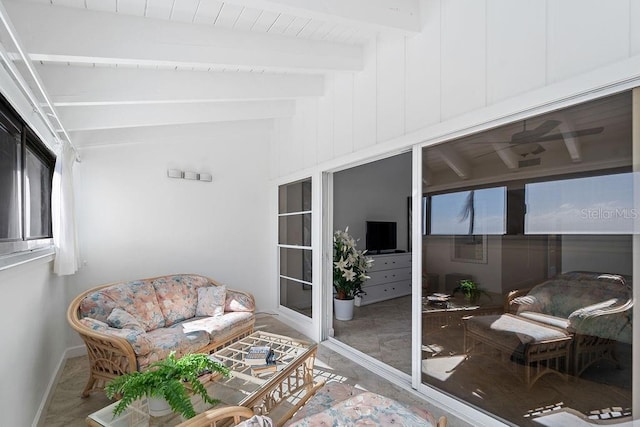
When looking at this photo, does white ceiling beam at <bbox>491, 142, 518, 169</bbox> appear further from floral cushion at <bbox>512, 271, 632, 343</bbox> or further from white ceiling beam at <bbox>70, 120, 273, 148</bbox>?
white ceiling beam at <bbox>70, 120, 273, 148</bbox>

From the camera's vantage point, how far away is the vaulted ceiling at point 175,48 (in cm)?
204

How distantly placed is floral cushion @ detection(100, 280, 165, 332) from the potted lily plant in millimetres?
2395

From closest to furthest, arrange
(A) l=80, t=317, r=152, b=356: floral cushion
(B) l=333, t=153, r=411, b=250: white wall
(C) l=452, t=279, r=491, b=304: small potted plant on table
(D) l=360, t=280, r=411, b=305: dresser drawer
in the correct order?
(C) l=452, t=279, r=491, b=304: small potted plant on table, (A) l=80, t=317, r=152, b=356: floral cushion, (D) l=360, t=280, r=411, b=305: dresser drawer, (B) l=333, t=153, r=411, b=250: white wall

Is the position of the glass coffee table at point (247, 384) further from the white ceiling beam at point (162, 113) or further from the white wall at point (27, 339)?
the white ceiling beam at point (162, 113)

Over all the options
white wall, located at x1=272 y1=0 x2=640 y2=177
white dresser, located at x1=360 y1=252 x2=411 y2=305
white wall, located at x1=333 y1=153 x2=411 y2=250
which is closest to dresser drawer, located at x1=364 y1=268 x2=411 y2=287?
white dresser, located at x1=360 y1=252 x2=411 y2=305

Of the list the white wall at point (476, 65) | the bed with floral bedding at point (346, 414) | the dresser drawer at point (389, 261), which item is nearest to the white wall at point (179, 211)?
the dresser drawer at point (389, 261)

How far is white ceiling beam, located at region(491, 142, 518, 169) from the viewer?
79.4 inches

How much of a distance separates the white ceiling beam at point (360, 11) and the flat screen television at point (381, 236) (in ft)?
13.2

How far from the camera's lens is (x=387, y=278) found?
19.7 ft

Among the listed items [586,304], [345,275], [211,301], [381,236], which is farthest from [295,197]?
[586,304]

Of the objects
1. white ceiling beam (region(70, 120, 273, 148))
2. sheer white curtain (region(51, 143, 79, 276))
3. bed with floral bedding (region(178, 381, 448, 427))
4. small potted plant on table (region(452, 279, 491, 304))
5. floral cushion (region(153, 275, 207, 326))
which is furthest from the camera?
→ white ceiling beam (region(70, 120, 273, 148))

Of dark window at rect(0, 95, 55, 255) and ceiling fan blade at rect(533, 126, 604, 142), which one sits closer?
ceiling fan blade at rect(533, 126, 604, 142)

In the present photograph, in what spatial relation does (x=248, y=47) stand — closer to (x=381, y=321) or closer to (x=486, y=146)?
(x=486, y=146)

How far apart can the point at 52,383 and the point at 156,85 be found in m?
2.80
